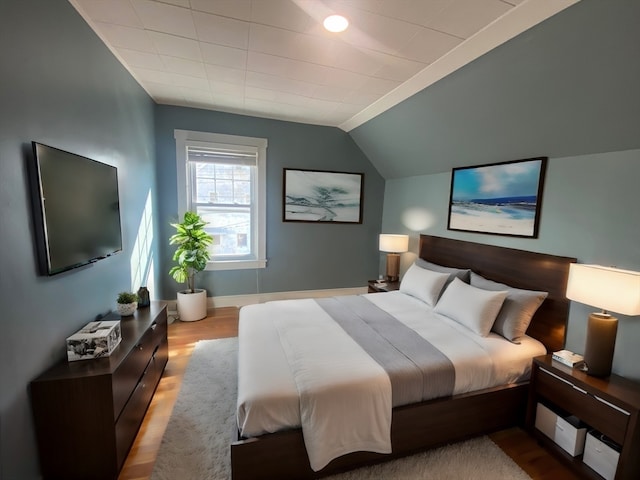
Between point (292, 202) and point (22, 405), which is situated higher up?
point (292, 202)

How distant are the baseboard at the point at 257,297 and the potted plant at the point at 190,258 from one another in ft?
1.04

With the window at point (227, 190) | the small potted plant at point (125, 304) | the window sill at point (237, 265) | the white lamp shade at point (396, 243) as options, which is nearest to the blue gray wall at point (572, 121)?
the white lamp shade at point (396, 243)

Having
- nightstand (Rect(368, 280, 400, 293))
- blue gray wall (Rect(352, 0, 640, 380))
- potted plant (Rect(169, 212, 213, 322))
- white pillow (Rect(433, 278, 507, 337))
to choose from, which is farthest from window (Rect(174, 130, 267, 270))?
white pillow (Rect(433, 278, 507, 337))

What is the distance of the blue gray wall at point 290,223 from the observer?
147 inches

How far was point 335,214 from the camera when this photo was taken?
4477 mm

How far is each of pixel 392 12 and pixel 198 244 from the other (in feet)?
10.0

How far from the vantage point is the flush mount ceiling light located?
1.81m

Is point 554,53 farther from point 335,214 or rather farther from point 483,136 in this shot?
point 335,214

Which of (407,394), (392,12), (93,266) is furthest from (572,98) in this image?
(93,266)

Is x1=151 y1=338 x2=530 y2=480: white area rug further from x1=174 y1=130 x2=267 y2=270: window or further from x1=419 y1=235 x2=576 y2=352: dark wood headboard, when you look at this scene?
x1=174 y1=130 x2=267 y2=270: window

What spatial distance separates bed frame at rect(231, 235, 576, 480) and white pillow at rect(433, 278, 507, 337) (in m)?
0.39

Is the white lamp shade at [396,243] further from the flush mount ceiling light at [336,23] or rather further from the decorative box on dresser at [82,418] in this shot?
the decorative box on dresser at [82,418]

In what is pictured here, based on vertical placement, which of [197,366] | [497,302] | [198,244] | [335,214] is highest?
[335,214]

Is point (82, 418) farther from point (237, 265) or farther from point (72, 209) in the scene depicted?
point (237, 265)
